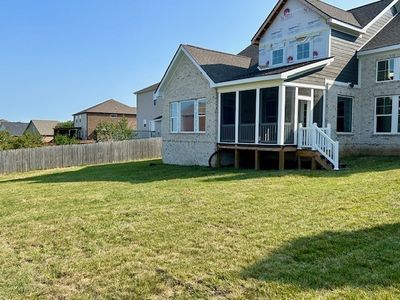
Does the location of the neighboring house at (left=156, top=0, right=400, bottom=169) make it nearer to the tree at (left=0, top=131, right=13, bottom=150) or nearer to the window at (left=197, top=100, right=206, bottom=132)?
the window at (left=197, top=100, right=206, bottom=132)

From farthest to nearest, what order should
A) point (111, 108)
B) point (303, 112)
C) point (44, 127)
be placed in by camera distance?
point (44, 127)
point (111, 108)
point (303, 112)

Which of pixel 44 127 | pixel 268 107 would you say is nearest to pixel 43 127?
pixel 44 127

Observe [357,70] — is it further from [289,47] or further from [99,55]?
[99,55]

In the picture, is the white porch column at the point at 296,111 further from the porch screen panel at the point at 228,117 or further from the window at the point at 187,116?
the window at the point at 187,116

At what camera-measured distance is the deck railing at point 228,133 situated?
55.1 ft

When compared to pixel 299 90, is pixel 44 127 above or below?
above

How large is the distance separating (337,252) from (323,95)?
12.0m

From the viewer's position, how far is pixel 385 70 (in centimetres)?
1678

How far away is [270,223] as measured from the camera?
20.7 ft

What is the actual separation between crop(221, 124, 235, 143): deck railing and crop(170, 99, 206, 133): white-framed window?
4.53 ft

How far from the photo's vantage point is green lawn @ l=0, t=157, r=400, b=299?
4.03 metres

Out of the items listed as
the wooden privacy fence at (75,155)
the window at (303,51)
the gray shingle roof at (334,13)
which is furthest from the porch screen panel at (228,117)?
the wooden privacy fence at (75,155)

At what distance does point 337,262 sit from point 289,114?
11273mm

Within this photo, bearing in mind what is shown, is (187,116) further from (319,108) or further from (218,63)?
(319,108)
